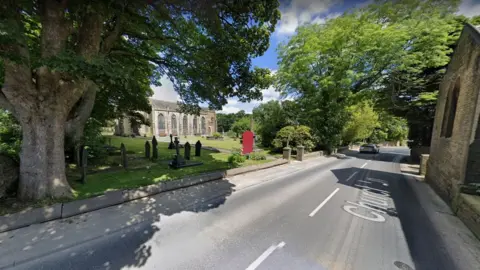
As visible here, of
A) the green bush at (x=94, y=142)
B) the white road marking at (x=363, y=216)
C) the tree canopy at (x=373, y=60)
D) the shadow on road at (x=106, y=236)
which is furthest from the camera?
the tree canopy at (x=373, y=60)

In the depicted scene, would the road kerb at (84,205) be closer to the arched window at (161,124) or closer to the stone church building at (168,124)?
the stone church building at (168,124)

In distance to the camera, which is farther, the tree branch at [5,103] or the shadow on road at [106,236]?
the tree branch at [5,103]

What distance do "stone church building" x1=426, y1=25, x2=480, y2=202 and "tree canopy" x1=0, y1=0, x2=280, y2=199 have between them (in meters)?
7.29

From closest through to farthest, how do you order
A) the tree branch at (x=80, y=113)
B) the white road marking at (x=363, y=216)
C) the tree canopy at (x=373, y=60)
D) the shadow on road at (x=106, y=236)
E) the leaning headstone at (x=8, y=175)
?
1. the shadow on road at (x=106, y=236)
2. the leaning headstone at (x=8, y=175)
3. the white road marking at (x=363, y=216)
4. the tree branch at (x=80, y=113)
5. the tree canopy at (x=373, y=60)

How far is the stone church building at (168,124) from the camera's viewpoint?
41.2m

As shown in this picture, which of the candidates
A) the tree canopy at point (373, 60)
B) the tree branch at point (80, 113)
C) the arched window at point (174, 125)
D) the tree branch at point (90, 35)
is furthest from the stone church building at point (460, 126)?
the arched window at point (174, 125)

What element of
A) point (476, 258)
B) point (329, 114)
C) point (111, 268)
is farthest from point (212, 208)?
point (329, 114)

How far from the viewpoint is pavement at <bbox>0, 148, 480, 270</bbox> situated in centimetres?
315

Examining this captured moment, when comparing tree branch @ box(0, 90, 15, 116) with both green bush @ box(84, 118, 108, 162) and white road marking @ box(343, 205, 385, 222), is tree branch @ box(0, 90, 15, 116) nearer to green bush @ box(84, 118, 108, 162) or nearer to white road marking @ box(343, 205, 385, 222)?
green bush @ box(84, 118, 108, 162)

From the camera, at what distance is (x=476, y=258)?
350 centimetres

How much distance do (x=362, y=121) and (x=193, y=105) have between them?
26.9 m

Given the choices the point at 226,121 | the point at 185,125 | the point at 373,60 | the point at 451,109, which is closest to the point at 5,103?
the point at 451,109

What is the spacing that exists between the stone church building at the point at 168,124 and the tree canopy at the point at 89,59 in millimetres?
33124

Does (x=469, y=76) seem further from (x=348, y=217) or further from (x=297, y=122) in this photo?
(x=297, y=122)
